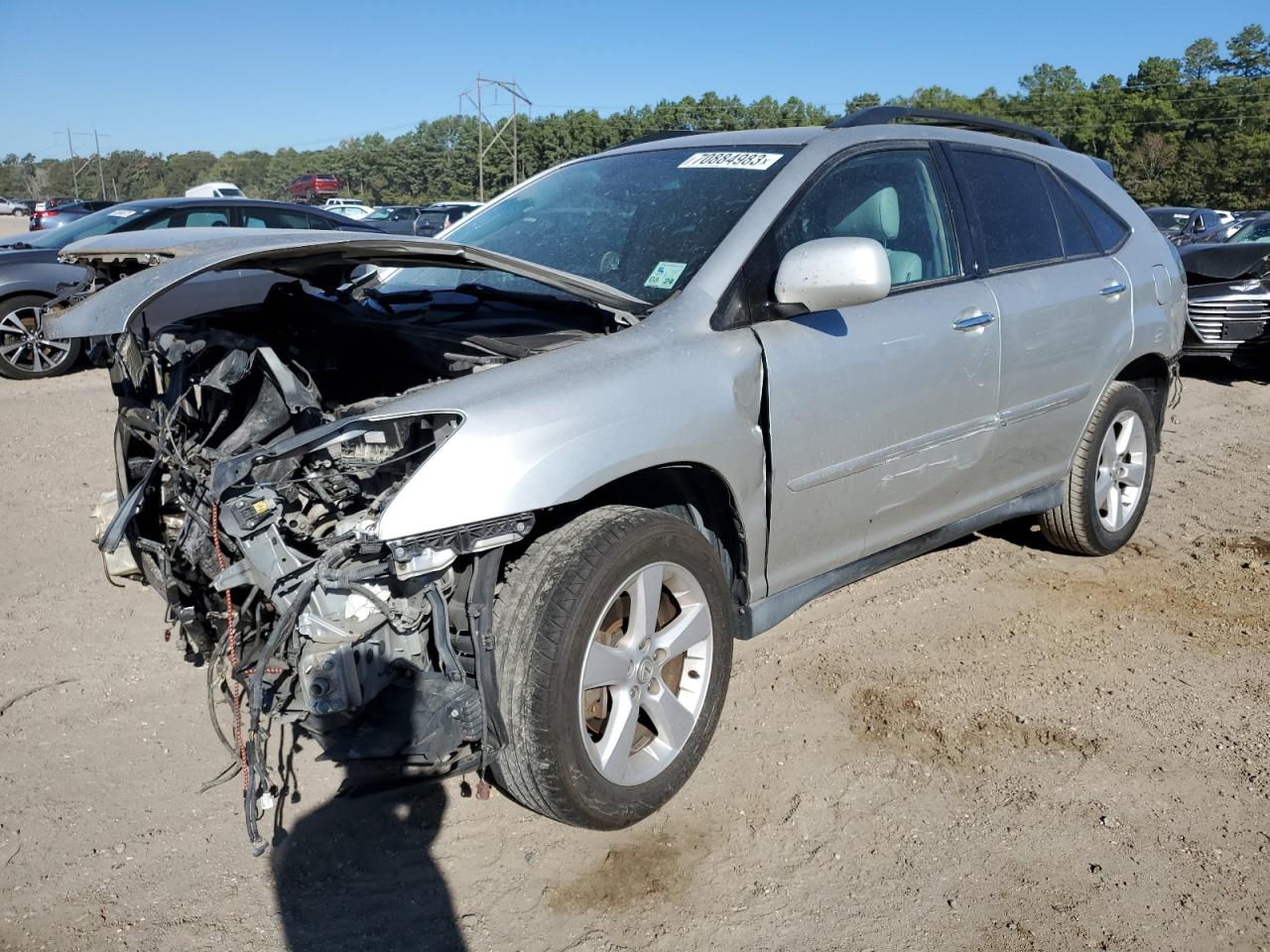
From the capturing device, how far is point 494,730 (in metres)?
2.53

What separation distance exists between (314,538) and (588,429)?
83 centimetres

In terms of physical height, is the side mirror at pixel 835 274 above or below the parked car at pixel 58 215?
below

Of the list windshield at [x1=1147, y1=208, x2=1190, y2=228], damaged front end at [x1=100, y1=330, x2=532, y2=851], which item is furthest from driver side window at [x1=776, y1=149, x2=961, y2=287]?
windshield at [x1=1147, y1=208, x2=1190, y2=228]

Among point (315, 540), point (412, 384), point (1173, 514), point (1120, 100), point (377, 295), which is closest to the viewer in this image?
point (315, 540)

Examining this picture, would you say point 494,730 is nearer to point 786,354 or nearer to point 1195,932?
point 786,354

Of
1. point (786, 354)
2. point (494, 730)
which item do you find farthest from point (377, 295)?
point (494, 730)

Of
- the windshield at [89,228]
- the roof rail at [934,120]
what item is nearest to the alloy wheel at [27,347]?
the windshield at [89,228]

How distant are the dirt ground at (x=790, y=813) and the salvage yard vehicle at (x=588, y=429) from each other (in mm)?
225

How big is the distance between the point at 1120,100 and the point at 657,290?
258ft

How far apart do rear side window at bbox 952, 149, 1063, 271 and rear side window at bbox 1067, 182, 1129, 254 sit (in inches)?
11.7

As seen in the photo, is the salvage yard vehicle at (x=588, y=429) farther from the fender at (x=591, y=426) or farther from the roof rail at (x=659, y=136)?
the roof rail at (x=659, y=136)

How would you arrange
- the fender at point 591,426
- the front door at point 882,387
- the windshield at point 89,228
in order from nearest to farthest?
1. the fender at point 591,426
2. the front door at point 882,387
3. the windshield at point 89,228

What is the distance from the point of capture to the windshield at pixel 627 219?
10.8 ft

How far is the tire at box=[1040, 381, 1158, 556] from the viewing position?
4.56 m
